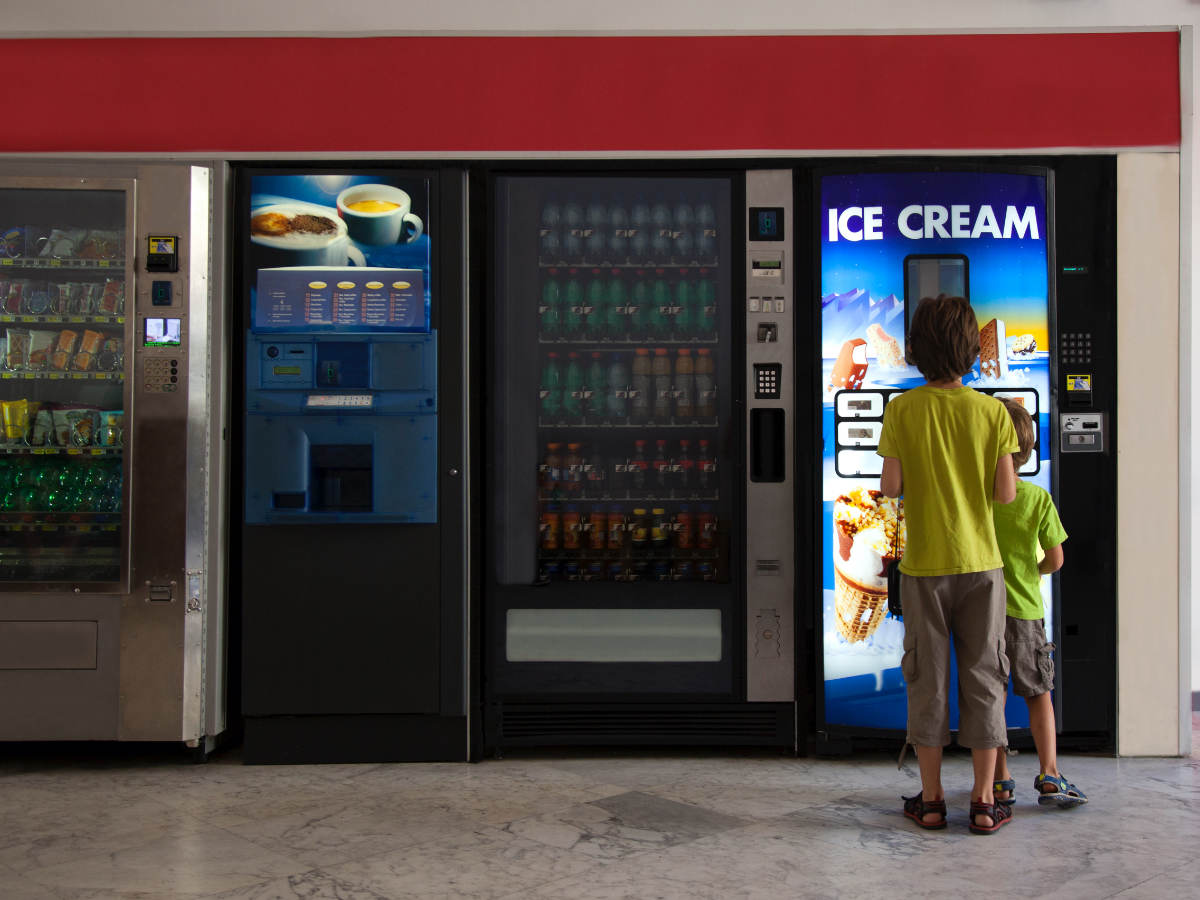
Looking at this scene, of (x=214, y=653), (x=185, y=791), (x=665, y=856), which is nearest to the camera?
(x=665, y=856)

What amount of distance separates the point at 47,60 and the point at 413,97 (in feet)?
4.62

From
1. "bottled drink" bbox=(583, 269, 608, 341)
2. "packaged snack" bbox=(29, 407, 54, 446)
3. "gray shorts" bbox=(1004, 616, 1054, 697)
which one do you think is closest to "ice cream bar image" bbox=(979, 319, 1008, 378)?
"gray shorts" bbox=(1004, 616, 1054, 697)

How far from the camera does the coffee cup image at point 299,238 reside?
3.89 meters

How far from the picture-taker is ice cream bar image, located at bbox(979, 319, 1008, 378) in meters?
3.87

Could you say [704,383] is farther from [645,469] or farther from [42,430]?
[42,430]

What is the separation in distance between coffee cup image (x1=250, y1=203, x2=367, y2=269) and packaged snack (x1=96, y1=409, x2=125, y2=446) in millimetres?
793

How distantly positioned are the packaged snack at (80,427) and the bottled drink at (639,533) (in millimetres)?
2060

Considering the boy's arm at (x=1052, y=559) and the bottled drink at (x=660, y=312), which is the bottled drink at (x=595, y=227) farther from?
the boy's arm at (x=1052, y=559)

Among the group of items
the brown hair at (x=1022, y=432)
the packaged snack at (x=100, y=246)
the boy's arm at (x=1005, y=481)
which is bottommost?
the boy's arm at (x=1005, y=481)

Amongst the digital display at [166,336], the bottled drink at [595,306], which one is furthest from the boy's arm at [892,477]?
the digital display at [166,336]

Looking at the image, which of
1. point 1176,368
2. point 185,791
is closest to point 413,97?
point 185,791

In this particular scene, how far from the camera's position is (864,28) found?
399 cm

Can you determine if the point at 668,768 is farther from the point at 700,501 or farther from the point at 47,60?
the point at 47,60

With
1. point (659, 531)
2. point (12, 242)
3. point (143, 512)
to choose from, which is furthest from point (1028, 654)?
point (12, 242)
